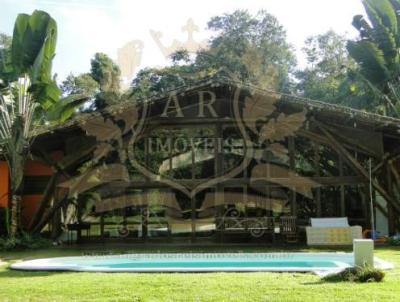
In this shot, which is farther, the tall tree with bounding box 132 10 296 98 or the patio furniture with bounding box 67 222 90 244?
the tall tree with bounding box 132 10 296 98

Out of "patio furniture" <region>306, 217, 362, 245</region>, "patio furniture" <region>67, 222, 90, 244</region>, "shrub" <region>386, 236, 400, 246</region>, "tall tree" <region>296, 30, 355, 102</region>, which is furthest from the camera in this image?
"tall tree" <region>296, 30, 355, 102</region>

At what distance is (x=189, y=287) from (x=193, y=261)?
13.3 ft

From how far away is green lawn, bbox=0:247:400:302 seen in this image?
6.40 m

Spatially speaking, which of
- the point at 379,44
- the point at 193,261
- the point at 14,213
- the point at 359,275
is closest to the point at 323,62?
the point at 379,44

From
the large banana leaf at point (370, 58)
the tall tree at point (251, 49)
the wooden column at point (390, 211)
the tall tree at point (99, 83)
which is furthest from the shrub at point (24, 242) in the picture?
the tall tree at point (251, 49)

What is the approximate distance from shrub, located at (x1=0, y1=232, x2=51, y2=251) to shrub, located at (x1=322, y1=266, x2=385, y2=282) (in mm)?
9644

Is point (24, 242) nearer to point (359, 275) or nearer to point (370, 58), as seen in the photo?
point (359, 275)

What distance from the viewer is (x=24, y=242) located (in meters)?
14.2

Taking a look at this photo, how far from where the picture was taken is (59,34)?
47.3 ft

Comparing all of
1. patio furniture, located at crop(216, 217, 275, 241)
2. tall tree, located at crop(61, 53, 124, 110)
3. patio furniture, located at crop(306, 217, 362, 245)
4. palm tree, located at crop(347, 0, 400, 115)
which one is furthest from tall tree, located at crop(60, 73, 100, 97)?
patio furniture, located at crop(306, 217, 362, 245)

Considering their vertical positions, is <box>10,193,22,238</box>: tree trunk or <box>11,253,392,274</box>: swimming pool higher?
<box>10,193,22,238</box>: tree trunk

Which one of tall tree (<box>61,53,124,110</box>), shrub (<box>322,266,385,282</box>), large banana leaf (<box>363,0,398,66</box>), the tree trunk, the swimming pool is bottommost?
the swimming pool

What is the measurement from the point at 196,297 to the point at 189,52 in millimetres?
33956

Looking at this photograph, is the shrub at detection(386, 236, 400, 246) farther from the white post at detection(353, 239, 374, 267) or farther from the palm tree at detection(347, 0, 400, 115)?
the white post at detection(353, 239, 374, 267)
